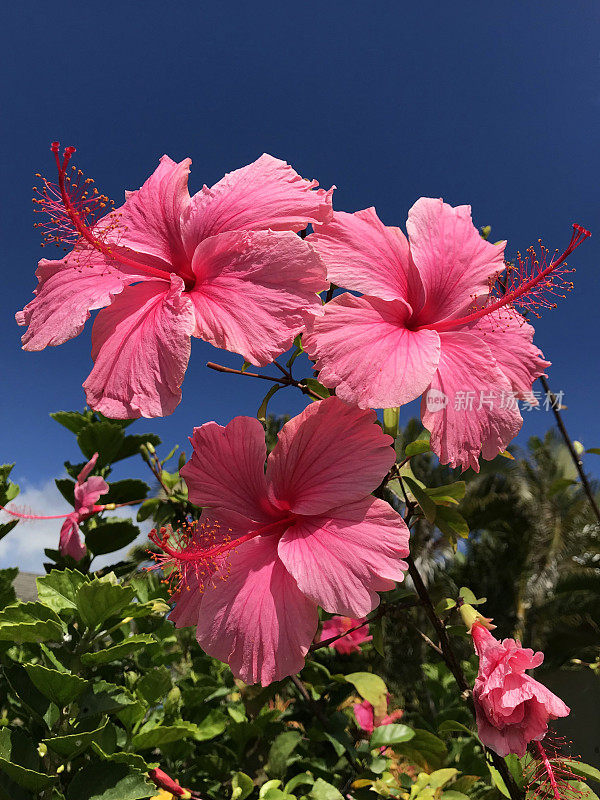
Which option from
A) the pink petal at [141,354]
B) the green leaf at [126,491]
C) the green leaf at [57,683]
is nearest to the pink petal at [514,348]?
the pink petal at [141,354]

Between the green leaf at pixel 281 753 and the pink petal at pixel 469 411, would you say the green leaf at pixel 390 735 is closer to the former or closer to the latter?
the green leaf at pixel 281 753

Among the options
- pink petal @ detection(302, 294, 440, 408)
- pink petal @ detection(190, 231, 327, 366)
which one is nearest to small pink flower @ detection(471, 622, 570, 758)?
pink petal @ detection(302, 294, 440, 408)

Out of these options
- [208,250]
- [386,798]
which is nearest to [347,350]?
[208,250]

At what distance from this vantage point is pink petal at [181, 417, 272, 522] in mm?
962

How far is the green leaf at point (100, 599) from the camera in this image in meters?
1.38

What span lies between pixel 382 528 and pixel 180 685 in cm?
159

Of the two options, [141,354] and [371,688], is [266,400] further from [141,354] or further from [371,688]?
[371,688]

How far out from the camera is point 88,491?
1970 mm

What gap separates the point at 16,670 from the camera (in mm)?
1518

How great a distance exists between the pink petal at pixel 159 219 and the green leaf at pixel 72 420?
1383 millimetres

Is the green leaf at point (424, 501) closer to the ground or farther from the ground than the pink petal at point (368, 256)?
closer to the ground

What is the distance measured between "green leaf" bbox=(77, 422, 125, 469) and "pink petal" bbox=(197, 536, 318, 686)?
4.54 feet

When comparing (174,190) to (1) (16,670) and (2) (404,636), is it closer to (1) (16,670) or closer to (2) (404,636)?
(1) (16,670)

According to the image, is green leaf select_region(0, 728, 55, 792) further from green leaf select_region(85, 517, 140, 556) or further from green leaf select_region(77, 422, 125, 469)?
green leaf select_region(77, 422, 125, 469)
